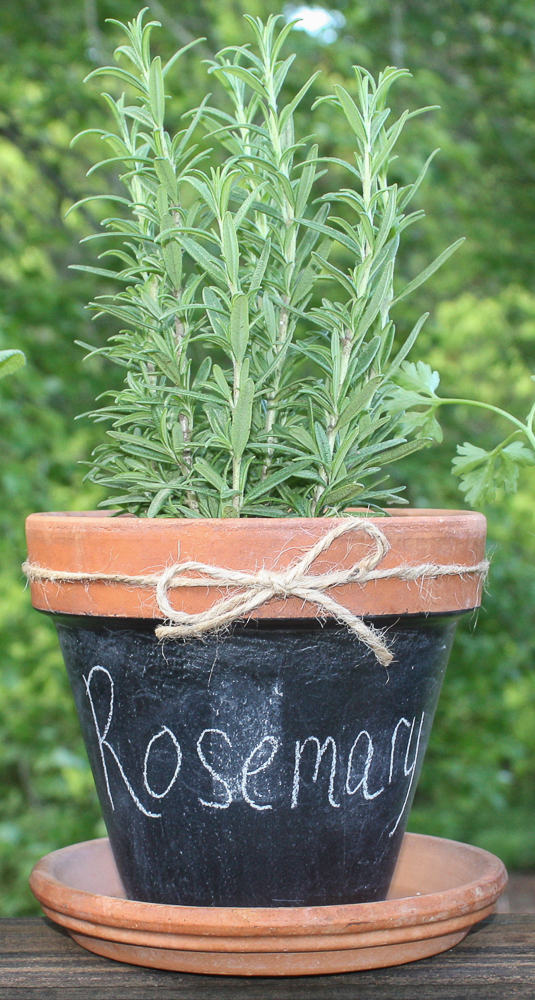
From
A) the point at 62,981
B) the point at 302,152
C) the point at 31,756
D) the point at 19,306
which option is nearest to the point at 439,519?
the point at 62,981

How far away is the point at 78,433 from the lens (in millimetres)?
2230

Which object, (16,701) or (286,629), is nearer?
(286,629)

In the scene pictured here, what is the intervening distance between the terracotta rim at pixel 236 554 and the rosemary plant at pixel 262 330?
0.18 feet

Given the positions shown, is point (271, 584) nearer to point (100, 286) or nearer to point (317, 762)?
point (317, 762)

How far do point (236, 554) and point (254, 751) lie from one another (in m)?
0.14

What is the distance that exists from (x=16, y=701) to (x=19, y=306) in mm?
1330

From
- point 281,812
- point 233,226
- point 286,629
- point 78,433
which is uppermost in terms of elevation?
point 233,226

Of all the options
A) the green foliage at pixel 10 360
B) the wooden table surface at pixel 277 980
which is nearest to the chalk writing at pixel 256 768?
the wooden table surface at pixel 277 980

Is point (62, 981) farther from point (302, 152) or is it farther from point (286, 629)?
point (302, 152)

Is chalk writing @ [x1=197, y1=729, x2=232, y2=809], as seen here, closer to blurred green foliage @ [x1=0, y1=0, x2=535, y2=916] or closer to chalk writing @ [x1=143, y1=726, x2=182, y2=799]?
chalk writing @ [x1=143, y1=726, x2=182, y2=799]

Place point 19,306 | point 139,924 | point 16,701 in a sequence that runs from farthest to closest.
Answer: point 16,701 → point 19,306 → point 139,924

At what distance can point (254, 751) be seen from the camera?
61 cm

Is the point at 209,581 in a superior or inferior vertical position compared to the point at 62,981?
superior

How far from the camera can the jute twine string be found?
0.58 m
